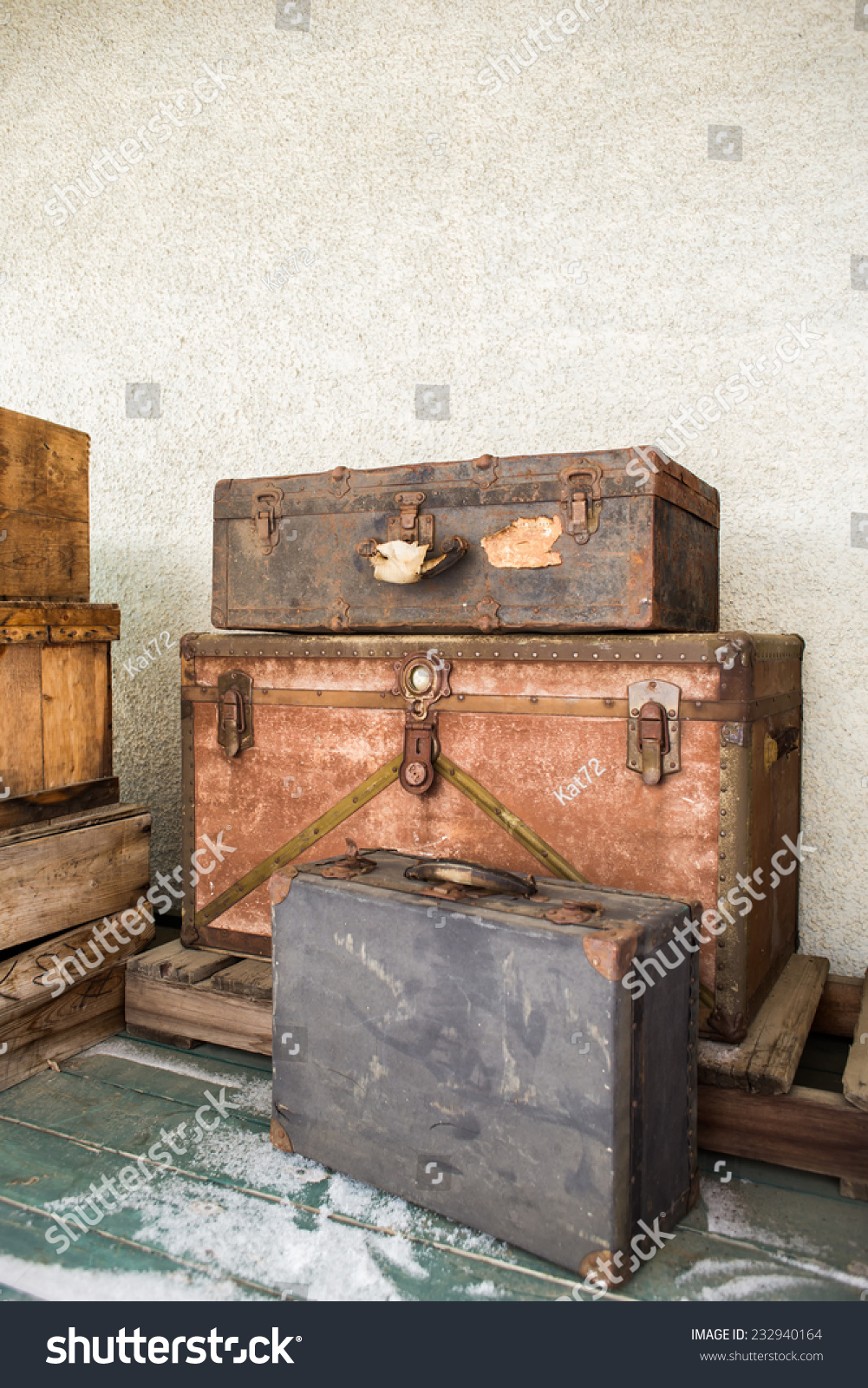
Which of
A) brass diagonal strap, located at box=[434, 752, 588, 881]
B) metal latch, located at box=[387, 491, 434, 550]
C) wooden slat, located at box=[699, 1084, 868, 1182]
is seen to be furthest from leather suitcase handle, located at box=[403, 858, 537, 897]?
metal latch, located at box=[387, 491, 434, 550]

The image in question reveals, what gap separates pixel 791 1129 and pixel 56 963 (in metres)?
1.53

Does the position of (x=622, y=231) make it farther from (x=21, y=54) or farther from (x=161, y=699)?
(x=21, y=54)

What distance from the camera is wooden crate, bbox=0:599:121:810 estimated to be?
1.94 meters

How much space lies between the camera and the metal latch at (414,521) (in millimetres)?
1849

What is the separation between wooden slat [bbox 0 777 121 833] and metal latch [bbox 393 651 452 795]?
2.87ft

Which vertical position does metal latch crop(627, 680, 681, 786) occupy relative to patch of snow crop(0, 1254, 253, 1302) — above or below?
above

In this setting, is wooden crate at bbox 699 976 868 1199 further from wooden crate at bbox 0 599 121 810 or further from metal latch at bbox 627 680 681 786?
wooden crate at bbox 0 599 121 810

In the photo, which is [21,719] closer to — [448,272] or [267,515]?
[267,515]

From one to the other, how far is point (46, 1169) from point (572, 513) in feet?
5.07

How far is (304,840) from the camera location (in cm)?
198

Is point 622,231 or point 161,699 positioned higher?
point 622,231

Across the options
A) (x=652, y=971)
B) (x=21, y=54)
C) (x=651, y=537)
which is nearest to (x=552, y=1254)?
(x=652, y=971)

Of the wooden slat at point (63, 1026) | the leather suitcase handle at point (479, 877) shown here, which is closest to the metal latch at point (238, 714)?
the wooden slat at point (63, 1026)
